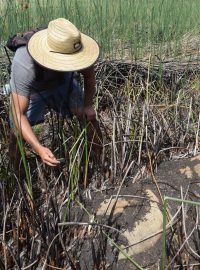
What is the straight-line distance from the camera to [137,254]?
4.59ft

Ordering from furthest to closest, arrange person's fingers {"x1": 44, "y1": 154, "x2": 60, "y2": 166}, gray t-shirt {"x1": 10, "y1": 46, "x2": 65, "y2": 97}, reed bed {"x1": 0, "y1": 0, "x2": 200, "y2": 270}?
gray t-shirt {"x1": 10, "y1": 46, "x2": 65, "y2": 97}
person's fingers {"x1": 44, "y1": 154, "x2": 60, "y2": 166}
reed bed {"x1": 0, "y1": 0, "x2": 200, "y2": 270}

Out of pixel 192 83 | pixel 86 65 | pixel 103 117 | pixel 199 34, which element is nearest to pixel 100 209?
pixel 86 65

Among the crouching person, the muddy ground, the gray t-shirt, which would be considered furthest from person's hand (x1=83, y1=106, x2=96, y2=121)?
the muddy ground

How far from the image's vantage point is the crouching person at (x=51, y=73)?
1628 millimetres

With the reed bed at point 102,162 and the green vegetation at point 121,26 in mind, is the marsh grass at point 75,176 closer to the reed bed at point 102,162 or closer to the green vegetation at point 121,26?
the reed bed at point 102,162

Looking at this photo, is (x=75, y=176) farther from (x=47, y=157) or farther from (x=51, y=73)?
(x=51, y=73)

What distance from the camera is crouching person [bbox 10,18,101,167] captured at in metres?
1.63

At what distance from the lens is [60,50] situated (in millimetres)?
1651

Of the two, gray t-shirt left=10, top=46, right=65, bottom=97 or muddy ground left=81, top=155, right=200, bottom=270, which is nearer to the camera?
muddy ground left=81, top=155, right=200, bottom=270

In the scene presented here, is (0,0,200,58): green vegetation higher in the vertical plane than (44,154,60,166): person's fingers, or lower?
lower

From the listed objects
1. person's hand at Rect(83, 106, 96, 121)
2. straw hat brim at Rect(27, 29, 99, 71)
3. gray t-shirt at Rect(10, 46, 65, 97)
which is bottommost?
person's hand at Rect(83, 106, 96, 121)

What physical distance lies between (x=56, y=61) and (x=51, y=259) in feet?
2.44

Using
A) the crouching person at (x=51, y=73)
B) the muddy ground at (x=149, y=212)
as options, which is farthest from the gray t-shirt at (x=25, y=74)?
the muddy ground at (x=149, y=212)

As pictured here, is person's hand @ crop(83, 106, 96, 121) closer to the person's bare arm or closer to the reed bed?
the reed bed
